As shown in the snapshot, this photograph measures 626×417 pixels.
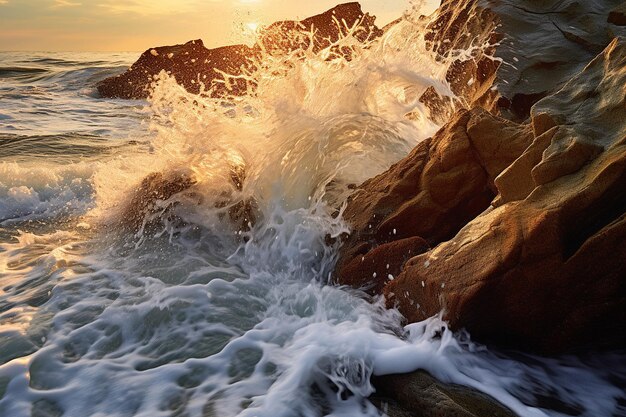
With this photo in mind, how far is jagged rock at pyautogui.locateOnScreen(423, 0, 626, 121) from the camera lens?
5723mm

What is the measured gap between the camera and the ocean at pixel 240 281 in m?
2.92

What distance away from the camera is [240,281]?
14.8ft

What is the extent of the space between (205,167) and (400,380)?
12.9 ft

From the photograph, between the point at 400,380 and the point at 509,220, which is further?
the point at 509,220

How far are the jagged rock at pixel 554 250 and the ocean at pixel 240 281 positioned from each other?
0.18m

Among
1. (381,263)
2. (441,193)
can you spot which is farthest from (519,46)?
(381,263)

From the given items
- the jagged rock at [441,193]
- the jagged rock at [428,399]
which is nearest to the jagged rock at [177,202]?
the jagged rock at [441,193]

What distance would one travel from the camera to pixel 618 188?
113 inches

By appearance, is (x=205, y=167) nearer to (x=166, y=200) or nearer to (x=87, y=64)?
(x=166, y=200)

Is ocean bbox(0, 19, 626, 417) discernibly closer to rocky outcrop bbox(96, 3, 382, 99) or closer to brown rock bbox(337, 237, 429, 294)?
brown rock bbox(337, 237, 429, 294)

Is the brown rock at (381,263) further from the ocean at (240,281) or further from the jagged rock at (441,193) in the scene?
the ocean at (240,281)

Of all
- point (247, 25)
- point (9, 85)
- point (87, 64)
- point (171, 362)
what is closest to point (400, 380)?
point (171, 362)

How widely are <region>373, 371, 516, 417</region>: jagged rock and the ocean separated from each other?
0.28 ft

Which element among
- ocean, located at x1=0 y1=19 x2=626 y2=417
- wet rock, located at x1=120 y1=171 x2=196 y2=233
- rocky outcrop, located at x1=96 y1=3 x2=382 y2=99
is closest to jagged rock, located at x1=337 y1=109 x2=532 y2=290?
ocean, located at x1=0 y1=19 x2=626 y2=417
